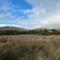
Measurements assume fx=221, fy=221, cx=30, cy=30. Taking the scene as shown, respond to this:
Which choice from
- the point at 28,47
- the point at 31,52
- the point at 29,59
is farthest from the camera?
the point at 28,47

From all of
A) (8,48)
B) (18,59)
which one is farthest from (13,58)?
(8,48)

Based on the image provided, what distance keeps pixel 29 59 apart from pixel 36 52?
0.83m

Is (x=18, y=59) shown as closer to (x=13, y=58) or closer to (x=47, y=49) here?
(x=13, y=58)

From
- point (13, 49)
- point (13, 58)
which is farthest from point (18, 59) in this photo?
point (13, 49)

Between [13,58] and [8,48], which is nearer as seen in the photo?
[13,58]

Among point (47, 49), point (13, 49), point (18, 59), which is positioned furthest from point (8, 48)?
point (47, 49)

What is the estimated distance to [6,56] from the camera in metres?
11.3

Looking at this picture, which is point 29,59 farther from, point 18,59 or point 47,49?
point 47,49

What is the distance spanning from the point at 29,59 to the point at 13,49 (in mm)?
1408

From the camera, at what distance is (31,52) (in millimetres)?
11641

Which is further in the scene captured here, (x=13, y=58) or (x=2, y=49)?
(x=2, y=49)

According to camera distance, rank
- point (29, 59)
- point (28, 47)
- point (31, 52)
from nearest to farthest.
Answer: point (29, 59) → point (31, 52) → point (28, 47)

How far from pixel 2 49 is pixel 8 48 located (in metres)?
0.33

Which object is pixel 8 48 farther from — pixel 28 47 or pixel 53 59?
pixel 53 59
